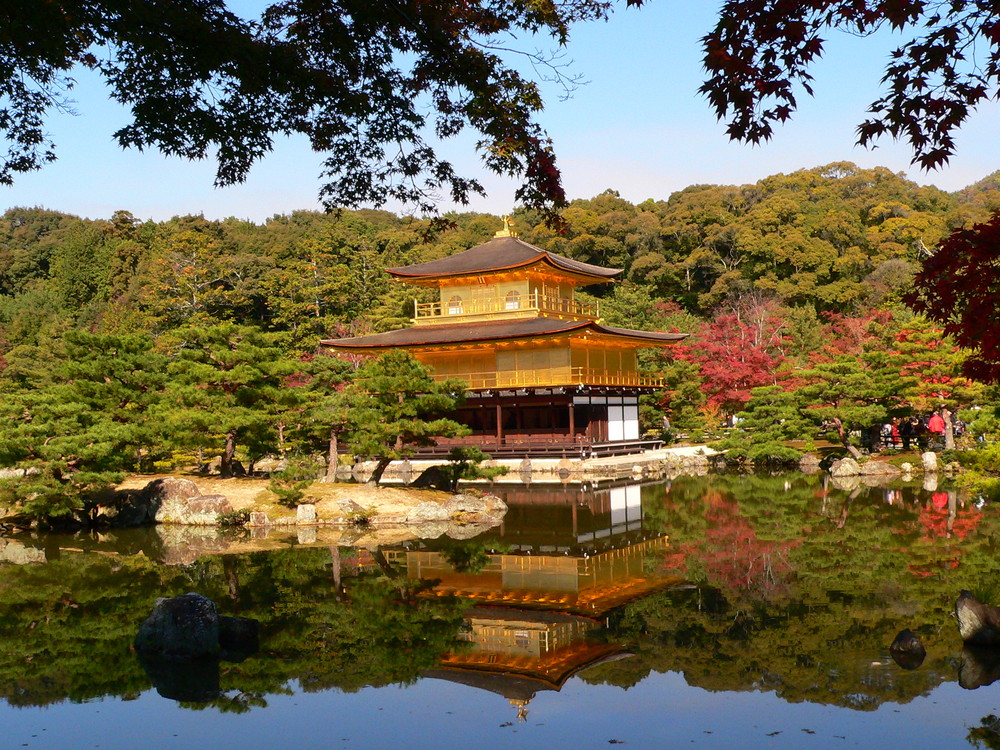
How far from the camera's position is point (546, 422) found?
29.1 m

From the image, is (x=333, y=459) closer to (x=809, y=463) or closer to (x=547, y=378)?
(x=547, y=378)

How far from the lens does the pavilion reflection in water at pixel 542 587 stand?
7.73 meters

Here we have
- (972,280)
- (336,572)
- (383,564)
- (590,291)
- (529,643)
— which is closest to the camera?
(972,280)

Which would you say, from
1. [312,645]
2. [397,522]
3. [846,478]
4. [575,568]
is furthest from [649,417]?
[312,645]

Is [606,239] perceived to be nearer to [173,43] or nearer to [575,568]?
[575,568]

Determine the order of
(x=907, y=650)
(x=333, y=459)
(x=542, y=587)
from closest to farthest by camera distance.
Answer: (x=907, y=650) < (x=542, y=587) < (x=333, y=459)

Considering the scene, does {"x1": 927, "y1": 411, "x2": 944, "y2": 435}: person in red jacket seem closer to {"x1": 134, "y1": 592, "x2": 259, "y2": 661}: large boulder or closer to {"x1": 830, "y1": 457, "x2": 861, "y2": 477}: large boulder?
{"x1": 830, "y1": 457, "x2": 861, "y2": 477}: large boulder

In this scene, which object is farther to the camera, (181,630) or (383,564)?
(383,564)

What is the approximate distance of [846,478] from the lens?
2322cm

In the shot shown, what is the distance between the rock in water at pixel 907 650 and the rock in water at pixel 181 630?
5935 millimetres

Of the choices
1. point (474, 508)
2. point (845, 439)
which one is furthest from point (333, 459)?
point (845, 439)

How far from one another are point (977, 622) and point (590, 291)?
52.2m

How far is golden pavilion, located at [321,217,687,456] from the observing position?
92.0 feet

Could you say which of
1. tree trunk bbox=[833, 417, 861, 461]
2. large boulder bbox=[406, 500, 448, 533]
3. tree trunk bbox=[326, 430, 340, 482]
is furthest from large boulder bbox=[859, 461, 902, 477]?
tree trunk bbox=[326, 430, 340, 482]
